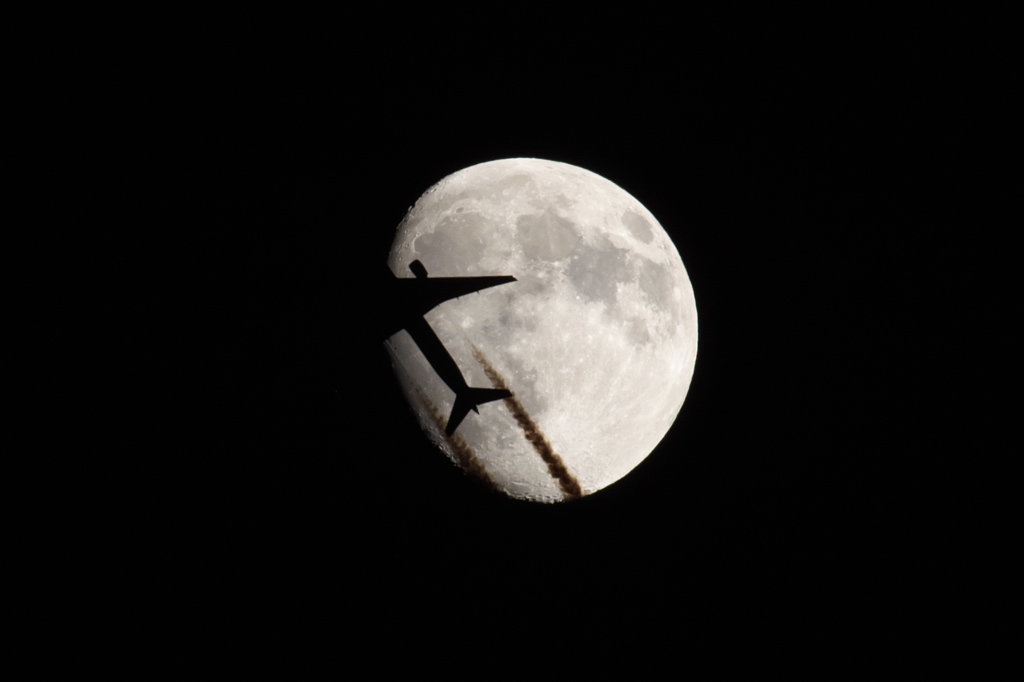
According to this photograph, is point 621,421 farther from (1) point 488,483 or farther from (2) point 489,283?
(2) point 489,283

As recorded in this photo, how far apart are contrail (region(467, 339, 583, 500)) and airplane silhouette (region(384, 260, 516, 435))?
0.06 m

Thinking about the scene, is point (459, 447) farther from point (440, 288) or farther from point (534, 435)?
point (440, 288)

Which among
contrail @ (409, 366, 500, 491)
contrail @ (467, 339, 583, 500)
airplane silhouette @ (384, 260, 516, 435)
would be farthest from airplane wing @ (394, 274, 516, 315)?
contrail @ (409, 366, 500, 491)

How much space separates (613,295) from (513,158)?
1196mm

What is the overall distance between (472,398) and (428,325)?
0.45 m

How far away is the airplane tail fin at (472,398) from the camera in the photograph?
10.4 ft

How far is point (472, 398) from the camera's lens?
3.21 meters

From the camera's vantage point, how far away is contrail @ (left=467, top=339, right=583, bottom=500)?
125 inches

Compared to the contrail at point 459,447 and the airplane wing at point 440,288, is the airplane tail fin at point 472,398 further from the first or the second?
the airplane wing at point 440,288

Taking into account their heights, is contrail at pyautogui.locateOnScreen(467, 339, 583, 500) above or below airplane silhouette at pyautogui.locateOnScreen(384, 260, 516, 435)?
below

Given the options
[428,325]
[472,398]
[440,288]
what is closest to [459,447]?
[472,398]

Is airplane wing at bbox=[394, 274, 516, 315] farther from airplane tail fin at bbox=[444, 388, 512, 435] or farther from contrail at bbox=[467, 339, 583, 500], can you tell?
airplane tail fin at bbox=[444, 388, 512, 435]

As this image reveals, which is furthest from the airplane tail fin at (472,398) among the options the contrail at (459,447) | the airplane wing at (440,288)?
the airplane wing at (440,288)

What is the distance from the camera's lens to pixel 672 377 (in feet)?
11.8
